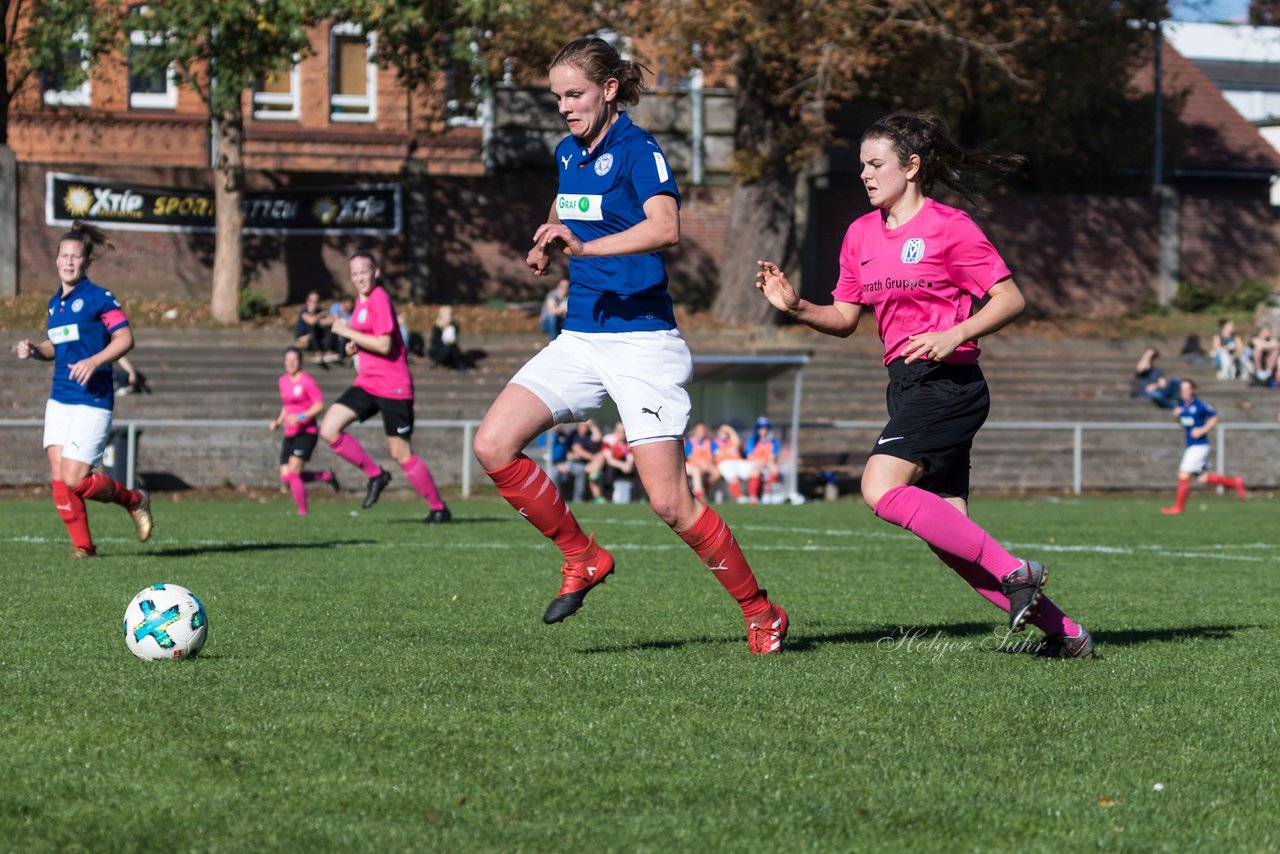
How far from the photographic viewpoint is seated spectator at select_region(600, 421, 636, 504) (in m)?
21.8

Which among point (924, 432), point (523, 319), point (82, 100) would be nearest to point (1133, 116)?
point (523, 319)

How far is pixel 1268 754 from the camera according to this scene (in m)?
4.50

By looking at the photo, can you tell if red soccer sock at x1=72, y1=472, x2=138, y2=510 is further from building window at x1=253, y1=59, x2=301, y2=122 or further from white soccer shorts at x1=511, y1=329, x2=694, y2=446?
building window at x1=253, y1=59, x2=301, y2=122

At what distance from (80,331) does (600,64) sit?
506 centimetres

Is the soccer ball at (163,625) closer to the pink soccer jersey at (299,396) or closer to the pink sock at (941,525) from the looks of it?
the pink sock at (941,525)

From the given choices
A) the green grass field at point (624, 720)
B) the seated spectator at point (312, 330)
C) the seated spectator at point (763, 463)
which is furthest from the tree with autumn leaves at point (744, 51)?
the green grass field at point (624, 720)

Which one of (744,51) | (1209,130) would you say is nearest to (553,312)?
(744,51)

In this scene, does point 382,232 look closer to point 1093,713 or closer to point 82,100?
point 82,100

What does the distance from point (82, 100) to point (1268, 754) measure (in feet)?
127

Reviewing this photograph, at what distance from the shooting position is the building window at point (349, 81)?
39844 mm

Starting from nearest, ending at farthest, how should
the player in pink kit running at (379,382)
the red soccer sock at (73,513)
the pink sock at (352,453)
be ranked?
the red soccer sock at (73,513) → the player in pink kit running at (379,382) → the pink sock at (352,453)

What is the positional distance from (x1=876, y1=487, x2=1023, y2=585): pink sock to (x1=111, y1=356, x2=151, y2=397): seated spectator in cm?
1812

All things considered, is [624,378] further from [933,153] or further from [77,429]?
[77,429]

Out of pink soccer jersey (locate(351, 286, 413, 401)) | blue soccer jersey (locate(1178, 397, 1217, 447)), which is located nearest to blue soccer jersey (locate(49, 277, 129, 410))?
pink soccer jersey (locate(351, 286, 413, 401))
